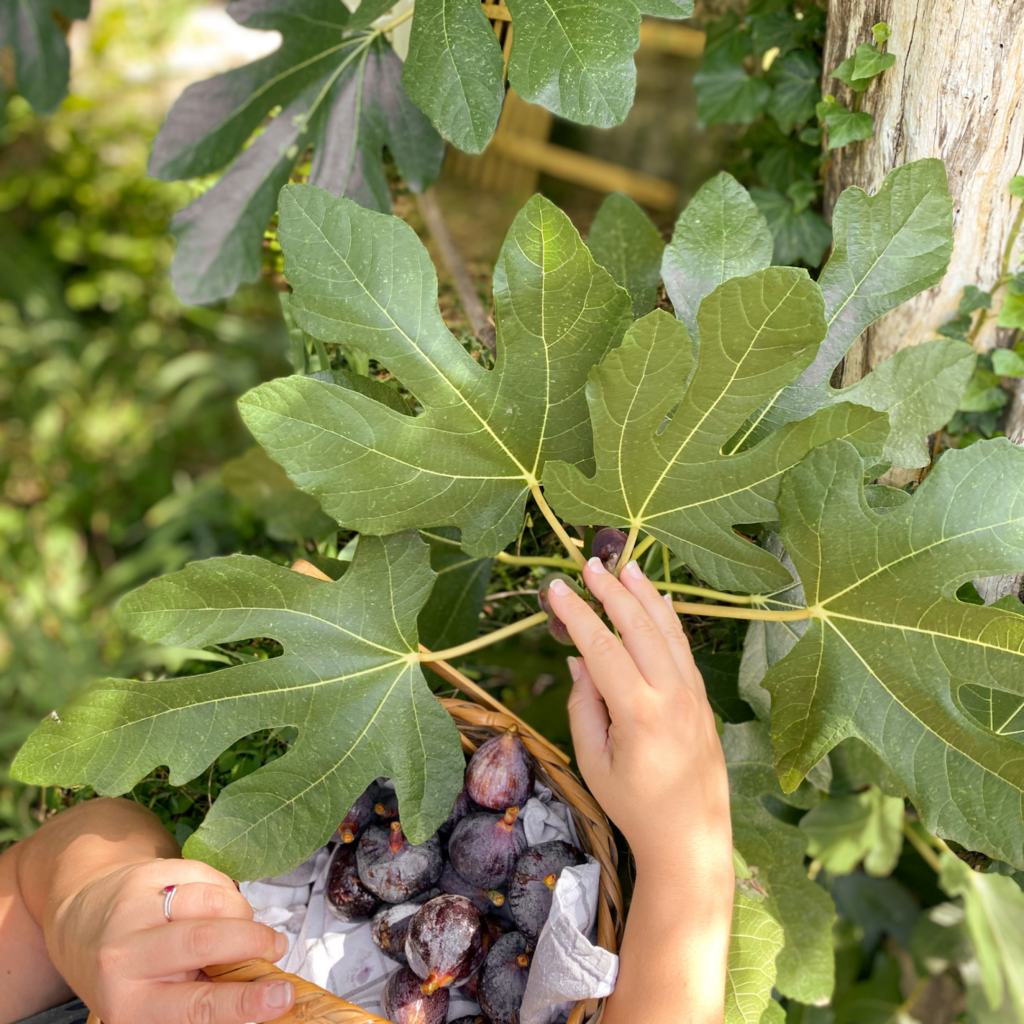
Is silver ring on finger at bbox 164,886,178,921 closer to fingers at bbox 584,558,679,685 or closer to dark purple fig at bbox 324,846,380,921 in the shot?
dark purple fig at bbox 324,846,380,921

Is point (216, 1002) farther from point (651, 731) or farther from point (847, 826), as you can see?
point (847, 826)

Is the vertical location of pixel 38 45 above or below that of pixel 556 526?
above

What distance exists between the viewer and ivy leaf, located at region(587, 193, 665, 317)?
3.06 ft

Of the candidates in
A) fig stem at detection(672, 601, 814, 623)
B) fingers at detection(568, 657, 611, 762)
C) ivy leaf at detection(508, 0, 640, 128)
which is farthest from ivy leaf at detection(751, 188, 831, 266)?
fingers at detection(568, 657, 611, 762)

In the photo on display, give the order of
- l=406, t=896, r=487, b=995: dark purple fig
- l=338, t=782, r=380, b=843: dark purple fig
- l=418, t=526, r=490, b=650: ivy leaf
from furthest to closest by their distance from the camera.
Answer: l=418, t=526, r=490, b=650: ivy leaf
l=338, t=782, r=380, b=843: dark purple fig
l=406, t=896, r=487, b=995: dark purple fig

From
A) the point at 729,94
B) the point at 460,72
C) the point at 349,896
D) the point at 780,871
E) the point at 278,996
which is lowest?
the point at 780,871

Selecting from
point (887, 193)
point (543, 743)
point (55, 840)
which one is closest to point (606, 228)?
point (887, 193)

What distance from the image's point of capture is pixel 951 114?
85cm

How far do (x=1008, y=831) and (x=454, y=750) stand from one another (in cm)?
46

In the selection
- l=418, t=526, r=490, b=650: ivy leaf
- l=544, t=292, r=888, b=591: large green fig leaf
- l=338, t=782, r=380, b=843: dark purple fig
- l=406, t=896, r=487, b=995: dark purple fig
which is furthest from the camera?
l=418, t=526, r=490, b=650: ivy leaf

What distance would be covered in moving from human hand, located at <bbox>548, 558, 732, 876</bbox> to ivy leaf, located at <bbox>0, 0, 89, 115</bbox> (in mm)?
1056

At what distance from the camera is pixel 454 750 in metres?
0.79

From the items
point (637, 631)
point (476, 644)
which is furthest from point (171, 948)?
point (637, 631)

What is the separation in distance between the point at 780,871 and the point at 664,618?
370 millimetres
